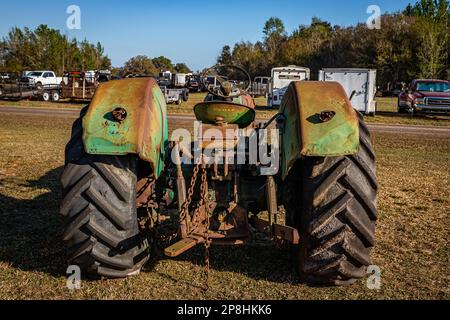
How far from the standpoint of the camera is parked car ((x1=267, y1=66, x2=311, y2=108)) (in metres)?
29.4

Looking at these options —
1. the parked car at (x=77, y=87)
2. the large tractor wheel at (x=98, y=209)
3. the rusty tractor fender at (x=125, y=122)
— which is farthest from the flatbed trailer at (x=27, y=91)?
the large tractor wheel at (x=98, y=209)

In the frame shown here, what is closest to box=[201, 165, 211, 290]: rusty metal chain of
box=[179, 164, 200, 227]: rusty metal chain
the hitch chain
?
the hitch chain

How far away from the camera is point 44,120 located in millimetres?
20500

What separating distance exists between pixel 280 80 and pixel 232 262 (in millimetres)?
25776

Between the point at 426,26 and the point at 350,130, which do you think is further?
the point at 426,26

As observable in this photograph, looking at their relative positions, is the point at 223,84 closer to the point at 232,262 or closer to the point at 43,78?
the point at 232,262

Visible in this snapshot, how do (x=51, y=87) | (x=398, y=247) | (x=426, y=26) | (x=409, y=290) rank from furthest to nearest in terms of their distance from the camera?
(x=426, y=26)
(x=51, y=87)
(x=398, y=247)
(x=409, y=290)

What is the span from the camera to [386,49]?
2397 inches

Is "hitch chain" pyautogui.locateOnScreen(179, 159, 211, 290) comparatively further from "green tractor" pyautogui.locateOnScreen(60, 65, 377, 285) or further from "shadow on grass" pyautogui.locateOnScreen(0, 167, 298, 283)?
"shadow on grass" pyautogui.locateOnScreen(0, 167, 298, 283)

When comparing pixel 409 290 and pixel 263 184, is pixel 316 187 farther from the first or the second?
pixel 409 290

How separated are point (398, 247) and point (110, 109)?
3568 millimetres

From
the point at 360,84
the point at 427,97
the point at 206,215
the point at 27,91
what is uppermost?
the point at 360,84

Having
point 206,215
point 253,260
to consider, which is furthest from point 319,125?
point 253,260
